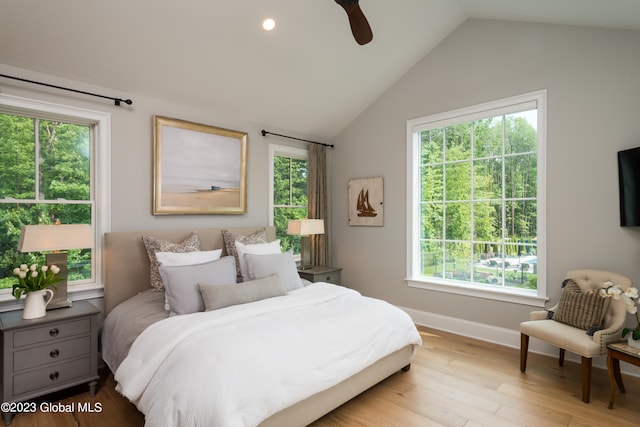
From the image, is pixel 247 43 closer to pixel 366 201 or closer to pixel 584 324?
pixel 366 201

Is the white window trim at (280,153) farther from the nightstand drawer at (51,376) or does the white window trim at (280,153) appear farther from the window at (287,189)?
the nightstand drawer at (51,376)

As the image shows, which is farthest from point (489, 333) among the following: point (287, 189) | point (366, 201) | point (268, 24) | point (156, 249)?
point (268, 24)

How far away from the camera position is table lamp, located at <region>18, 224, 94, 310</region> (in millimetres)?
2393

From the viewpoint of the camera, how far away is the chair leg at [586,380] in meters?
2.46

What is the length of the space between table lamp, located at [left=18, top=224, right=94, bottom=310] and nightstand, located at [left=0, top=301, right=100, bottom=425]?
0.15 m

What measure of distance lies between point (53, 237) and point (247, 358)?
1.74m

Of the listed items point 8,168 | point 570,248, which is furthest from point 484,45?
point 8,168

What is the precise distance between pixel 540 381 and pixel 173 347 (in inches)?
111

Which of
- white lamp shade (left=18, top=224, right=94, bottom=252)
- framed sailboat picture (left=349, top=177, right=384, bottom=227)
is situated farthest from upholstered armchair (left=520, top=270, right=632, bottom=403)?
white lamp shade (left=18, top=224, right=94, bottom=252)

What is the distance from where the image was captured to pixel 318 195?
4.96m

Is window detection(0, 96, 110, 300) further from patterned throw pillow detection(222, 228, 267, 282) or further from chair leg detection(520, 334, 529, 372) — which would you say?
chair leg detection(520, 334, 529, 372)

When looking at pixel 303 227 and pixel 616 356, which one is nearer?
pixel 616 356

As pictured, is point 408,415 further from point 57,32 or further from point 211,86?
point 57,32

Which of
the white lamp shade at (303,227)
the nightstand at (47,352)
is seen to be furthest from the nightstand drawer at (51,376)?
the white lamp shade at (303,227)
